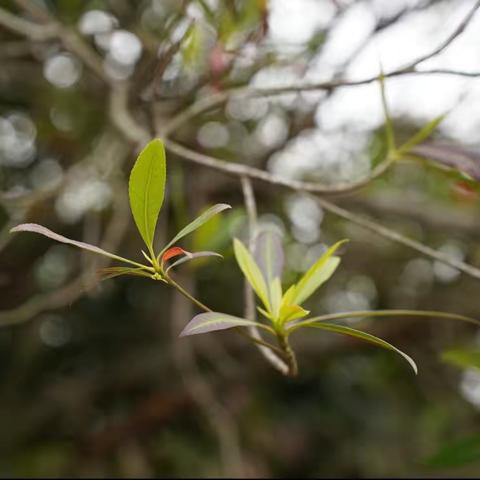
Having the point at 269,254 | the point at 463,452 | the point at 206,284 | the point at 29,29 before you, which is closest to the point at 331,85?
the point at 269,254

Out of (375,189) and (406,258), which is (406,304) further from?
(375,189)

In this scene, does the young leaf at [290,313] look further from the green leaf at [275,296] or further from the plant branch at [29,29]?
the plant branch at [29,29]

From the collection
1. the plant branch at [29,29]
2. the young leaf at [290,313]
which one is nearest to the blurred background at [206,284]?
the plant branch at [29,29]

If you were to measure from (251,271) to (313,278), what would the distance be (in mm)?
51

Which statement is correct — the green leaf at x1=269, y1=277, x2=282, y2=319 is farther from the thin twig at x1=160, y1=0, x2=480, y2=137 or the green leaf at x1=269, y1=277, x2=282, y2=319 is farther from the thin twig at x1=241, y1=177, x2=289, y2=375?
the thin twig at x1=160, y1=0, x2=480, y2=137

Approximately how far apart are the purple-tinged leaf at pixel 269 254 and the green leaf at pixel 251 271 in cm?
2

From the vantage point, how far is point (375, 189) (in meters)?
1.57

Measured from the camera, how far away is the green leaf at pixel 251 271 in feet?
1.75

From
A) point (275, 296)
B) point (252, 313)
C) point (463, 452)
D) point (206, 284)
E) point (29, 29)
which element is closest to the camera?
point (275, 296)

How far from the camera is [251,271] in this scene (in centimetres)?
54

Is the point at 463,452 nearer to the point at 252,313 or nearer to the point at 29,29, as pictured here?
the point at 252,313

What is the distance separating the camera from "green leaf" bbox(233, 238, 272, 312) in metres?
0.53

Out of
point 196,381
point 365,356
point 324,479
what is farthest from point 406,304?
point 196,381

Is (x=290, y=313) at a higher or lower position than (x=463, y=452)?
higher
